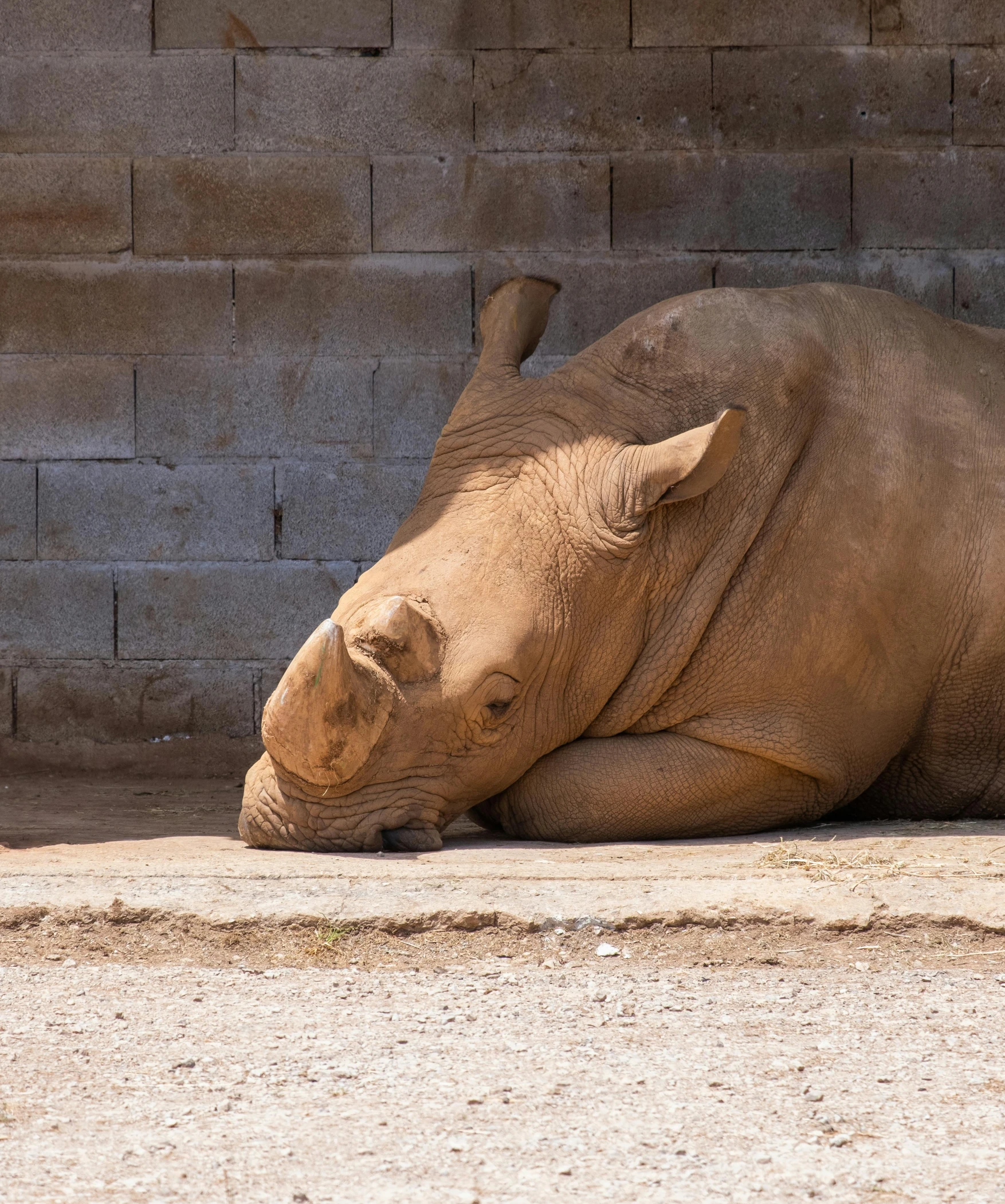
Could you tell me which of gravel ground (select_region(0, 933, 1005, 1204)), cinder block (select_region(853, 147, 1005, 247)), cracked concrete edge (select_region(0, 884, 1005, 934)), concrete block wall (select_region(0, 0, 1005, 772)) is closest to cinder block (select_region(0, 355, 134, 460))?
concrete block wall (select_region(0, 0, 1005, 772))

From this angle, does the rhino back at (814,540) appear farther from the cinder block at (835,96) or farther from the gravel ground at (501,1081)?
the cinder block at (835,96)

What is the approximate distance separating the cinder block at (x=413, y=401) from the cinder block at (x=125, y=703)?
4.21ft

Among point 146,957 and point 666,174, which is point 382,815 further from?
point 666,174

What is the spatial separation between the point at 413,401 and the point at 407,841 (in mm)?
2644

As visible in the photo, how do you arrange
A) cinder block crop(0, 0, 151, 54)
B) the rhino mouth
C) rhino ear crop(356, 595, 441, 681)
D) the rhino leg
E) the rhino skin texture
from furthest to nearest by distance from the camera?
cinder block crop(0, 0, 151, 54)
the rhino leg
the rhino skin texture
the rhino mouth
rhino ear crop(356, 595, 441, 681)

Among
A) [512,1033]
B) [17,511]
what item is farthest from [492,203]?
[512,1033]

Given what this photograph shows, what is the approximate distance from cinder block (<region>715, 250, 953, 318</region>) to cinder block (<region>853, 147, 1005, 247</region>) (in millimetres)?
89

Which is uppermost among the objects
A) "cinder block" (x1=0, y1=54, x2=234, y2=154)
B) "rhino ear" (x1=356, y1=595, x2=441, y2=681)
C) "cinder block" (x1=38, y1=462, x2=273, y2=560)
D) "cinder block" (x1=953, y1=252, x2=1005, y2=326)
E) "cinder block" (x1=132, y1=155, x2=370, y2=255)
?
"cinder block" (x1=0, y1=54, x2=234, y2=154)

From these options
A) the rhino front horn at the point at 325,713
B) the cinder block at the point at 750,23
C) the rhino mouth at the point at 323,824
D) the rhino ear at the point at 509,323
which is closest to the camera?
the rhino front horn at the point at 325,713

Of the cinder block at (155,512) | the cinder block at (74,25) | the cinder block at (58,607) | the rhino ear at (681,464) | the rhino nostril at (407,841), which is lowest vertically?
the rhino nostril at (407,841)

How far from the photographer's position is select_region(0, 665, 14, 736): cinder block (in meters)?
7.05

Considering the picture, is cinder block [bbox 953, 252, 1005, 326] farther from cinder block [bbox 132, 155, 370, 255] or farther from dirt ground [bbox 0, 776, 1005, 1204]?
dirt ground [bbox 0, 776, 1005, 1204]

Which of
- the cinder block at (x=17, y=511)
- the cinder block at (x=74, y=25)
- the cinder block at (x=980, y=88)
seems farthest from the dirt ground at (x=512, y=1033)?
the cinder block at (x=74, y=25)

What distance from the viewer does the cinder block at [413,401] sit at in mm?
6957
